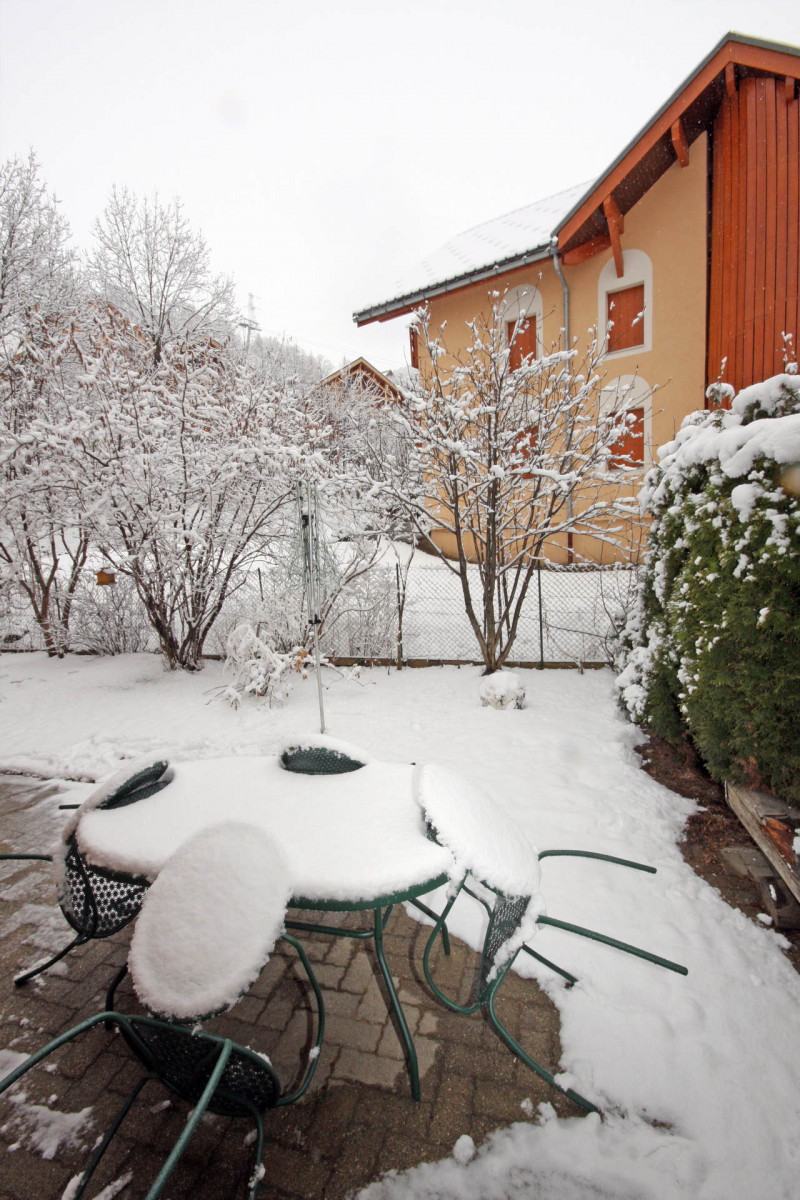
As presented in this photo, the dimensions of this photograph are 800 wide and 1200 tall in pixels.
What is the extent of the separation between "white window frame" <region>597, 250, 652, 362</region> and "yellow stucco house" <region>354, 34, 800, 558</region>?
0.07 ft

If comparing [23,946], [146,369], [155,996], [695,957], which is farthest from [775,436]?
[146,369]

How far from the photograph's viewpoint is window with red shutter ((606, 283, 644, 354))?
10039 millimetres

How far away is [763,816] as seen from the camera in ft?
8.38

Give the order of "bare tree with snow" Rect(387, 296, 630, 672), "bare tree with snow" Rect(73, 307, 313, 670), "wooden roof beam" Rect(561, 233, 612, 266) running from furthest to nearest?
"wooden roof beam" Rect(561, 233, 612, 266) → "bare tree with snow" Rect(73, 307, 313, 670) → "bare tree with snow" Rect(387, 296, 630, 672)

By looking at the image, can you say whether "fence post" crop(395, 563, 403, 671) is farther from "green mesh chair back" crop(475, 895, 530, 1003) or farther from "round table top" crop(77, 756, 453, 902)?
"green mesh chair back" crop(475, 895, 530, 1003)

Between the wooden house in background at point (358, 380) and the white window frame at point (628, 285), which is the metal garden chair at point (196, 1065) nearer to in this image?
the white window frame at point (628, 285)

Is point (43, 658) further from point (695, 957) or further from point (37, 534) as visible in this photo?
point (695, 957)

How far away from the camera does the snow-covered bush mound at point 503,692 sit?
5453 mm

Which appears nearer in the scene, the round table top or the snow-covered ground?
the snow-covered ground

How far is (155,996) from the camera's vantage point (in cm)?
126

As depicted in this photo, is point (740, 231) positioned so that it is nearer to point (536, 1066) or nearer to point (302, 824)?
point (302, 824)

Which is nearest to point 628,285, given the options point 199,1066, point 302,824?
point 302,824

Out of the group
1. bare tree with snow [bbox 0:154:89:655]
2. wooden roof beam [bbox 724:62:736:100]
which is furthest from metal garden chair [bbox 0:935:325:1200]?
wooden roof beam [bbox 724:62:736:100]

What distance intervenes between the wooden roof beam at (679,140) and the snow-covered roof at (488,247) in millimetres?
1694
